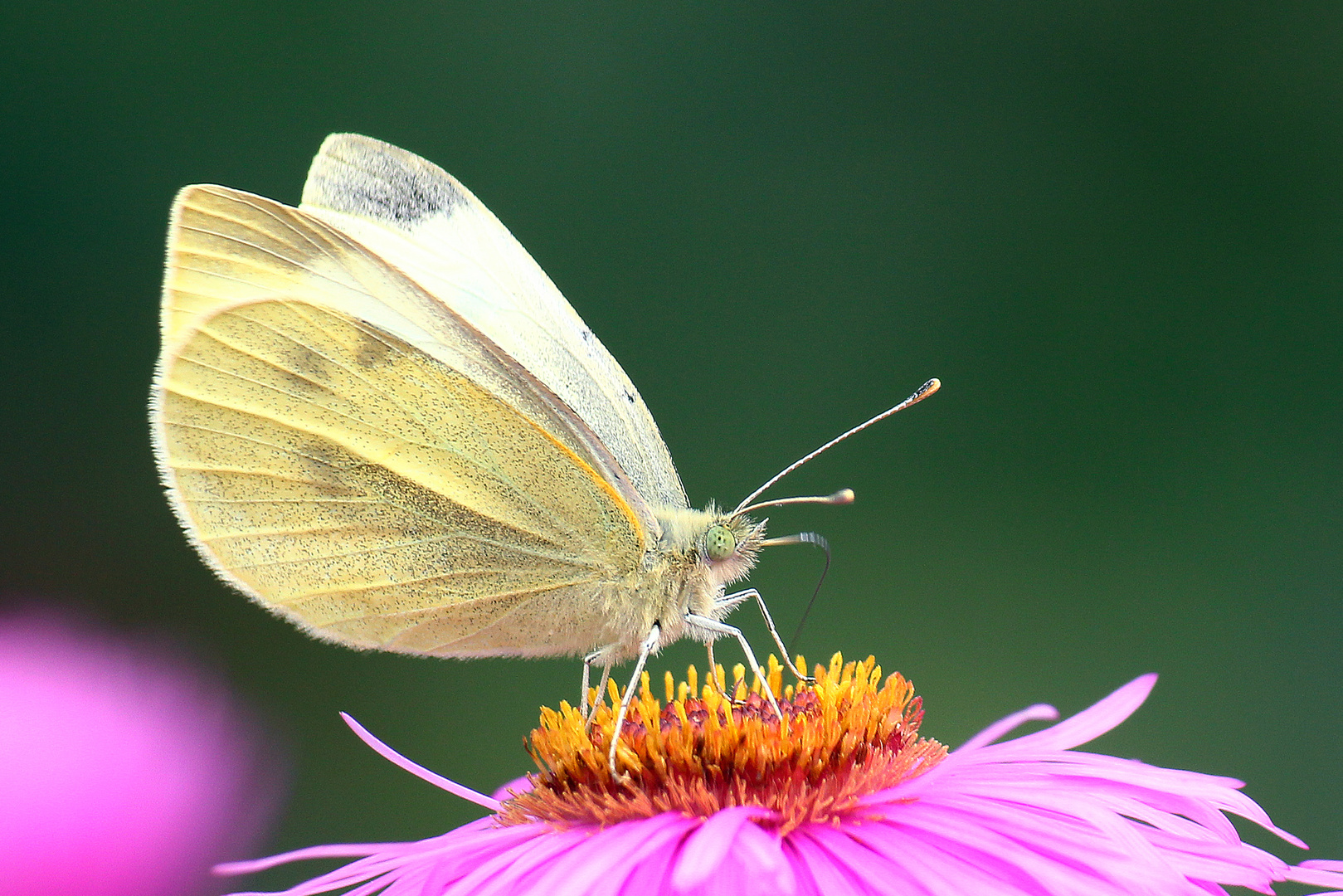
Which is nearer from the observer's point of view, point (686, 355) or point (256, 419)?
point (256, 419)

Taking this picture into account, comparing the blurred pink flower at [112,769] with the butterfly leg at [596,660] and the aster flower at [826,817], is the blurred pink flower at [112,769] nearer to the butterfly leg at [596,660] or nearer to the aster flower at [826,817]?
the aster flower at [826,817]

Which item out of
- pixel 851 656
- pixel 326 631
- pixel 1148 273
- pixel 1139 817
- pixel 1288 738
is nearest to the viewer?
pixel 1139 817

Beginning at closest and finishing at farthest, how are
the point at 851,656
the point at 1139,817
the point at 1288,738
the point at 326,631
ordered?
the point at 1139,817 < the point at 326,631 < the point at 1288,738 < the point at 851,656

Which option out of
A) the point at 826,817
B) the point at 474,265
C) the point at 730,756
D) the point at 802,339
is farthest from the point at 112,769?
the point at 802,339

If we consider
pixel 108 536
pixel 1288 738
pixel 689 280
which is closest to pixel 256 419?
pixel 108 536

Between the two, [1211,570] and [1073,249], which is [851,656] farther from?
[1073,249]

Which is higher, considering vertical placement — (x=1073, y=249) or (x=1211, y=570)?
(x=1073, y=249)
